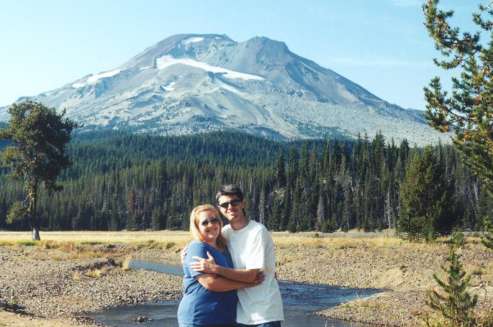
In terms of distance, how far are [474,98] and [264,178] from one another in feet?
389

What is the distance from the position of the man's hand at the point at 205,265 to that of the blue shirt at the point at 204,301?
0.06m

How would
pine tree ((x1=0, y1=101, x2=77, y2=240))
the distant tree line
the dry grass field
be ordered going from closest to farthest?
the dry grass field, pine tree ((x1=0, y1=101, x2=77, y2=240)), the distant tree line

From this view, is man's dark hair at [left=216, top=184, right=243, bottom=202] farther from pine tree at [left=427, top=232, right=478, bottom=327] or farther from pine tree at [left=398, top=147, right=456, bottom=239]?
pine tree at [left=398, top=147, right=456, bottom=239]

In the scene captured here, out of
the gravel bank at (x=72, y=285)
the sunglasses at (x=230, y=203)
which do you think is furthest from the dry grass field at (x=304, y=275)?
the sunglasses at (x=230, y=203)

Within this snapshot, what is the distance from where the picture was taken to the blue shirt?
298 inches

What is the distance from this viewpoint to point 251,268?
7.58m

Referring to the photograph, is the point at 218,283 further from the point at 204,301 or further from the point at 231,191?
the point at 231,191

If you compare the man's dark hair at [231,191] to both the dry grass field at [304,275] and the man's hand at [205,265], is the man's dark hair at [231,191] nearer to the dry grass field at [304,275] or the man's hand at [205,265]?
the man's hand at [205,265]

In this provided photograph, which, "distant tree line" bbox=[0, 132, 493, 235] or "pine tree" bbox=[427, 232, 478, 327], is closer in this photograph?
"pine tree" bbox=[427, 232, 478, 327]

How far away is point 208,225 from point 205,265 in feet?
1.70

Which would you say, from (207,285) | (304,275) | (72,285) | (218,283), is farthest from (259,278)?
(304,275)

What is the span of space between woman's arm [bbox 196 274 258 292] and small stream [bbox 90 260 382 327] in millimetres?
14108

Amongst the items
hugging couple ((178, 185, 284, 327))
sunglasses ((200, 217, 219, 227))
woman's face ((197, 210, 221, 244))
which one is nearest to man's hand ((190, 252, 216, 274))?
hugging couple ((178, 185, 284, 327))

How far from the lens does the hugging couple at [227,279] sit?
7504mm
